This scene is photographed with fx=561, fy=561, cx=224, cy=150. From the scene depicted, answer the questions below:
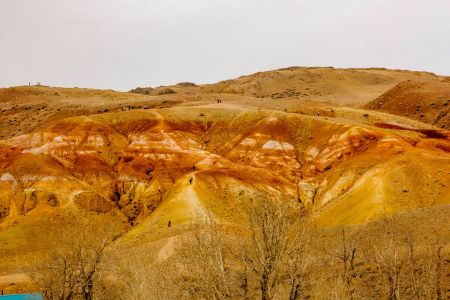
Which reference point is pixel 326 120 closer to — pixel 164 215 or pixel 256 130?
pixel 256 130

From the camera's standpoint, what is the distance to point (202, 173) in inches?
3930

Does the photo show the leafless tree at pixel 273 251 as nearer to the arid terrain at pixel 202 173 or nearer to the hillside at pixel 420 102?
the arid terrain at pixel 202 173

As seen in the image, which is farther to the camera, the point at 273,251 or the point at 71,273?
the point at 71,273

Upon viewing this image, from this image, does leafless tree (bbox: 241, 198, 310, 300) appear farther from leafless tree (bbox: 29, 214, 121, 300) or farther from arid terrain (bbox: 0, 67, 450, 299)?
arid terrain (bbox: 0, 67, 450, 299)

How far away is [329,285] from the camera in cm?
4228

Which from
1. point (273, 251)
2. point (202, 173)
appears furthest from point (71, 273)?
point (202, 173)

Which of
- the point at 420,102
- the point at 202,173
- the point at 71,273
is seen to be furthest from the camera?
the point at 420,102

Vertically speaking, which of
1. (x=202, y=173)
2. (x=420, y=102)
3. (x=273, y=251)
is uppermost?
(x=420, y=102)

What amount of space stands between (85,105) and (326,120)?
302 feet

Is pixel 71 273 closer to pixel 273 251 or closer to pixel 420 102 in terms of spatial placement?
pixel 273 251

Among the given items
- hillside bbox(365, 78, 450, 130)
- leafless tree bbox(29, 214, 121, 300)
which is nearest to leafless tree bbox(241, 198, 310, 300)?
leafless tree bbox(29, 214, 121, 300)

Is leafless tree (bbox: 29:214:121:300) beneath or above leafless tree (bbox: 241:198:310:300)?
beneath

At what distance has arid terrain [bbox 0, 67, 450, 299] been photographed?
267 ft

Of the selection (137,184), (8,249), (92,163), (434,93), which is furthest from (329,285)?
(434,93)
